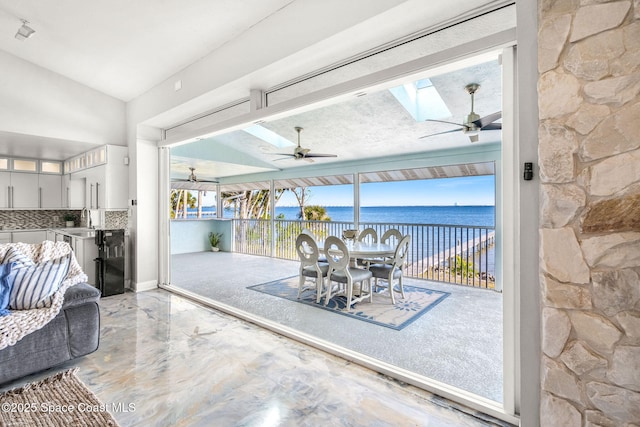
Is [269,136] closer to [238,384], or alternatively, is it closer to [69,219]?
[69,219]

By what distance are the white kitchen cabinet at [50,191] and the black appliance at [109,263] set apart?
2746 mm

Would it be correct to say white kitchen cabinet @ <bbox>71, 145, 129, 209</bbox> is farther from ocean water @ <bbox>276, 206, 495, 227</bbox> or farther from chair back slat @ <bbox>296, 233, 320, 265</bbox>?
ocean water @ <bbox>276, 206, 495, 227</bbox>

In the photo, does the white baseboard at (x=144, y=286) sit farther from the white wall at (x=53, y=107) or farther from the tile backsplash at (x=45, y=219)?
the white wall at (x=53, y=107)

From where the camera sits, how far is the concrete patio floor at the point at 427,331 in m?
2.44

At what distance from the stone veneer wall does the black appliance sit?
4983 millimetres

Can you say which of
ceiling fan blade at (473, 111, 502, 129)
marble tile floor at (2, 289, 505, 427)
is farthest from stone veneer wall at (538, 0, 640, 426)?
ceiling fan blade at (473, 111, 502, 129)

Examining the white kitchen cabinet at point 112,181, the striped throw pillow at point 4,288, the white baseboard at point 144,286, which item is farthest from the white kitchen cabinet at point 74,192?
the striped throw pillow at point 4,288

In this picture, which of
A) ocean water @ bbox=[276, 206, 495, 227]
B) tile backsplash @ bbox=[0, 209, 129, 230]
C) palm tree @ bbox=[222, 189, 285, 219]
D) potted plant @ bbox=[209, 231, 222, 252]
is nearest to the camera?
tile backsplash @ bbox=[0, 209, 129, 230]

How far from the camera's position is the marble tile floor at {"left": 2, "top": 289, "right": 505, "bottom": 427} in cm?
186

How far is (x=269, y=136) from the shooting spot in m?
7.05

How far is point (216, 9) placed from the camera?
2740 millimetres

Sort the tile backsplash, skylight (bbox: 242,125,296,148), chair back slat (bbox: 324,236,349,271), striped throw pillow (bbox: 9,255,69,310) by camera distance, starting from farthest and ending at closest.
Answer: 1. skylight (bbox: 242,125,296,148)
2. the tile backsplash
3. chair back slat (bbox: 324,236,349,271)
4. striped throw pillow (bbox: 9,255,69,310)

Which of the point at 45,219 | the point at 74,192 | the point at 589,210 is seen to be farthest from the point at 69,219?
the point at 589,210

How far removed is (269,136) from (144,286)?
3944 millimetres
